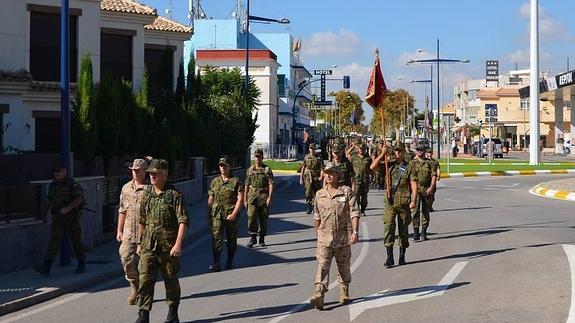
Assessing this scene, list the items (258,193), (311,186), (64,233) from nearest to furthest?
1. (64,233)
2. (258,193)
3. (311,186)

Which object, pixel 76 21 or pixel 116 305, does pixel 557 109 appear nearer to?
pixel 76 21

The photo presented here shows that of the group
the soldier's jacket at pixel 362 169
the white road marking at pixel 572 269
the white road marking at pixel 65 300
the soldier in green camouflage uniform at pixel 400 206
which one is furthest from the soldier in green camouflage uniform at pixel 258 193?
the soldier's jacket at pixel 362 169

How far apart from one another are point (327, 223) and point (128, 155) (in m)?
14.1

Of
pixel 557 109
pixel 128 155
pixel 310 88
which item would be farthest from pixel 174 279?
pixel 310 88

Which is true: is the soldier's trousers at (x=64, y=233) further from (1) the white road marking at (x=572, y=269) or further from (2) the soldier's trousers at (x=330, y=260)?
(1) the white road marking at (x=572, y=269)

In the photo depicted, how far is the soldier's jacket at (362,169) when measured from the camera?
2148 centimetres

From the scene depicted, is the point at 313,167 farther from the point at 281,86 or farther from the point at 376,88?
the point at 281,86

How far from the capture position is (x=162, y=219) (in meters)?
8.46

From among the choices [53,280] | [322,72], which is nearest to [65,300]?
[53,280]

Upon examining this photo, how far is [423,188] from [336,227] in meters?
6.93

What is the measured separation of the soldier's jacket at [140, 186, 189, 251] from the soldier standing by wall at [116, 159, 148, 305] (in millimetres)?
825

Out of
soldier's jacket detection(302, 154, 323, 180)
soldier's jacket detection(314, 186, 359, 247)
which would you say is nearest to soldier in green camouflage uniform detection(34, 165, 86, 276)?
soldier's jacket detection(314, 186, 359, 247)

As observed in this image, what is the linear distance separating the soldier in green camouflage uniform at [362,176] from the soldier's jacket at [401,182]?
7.58 m

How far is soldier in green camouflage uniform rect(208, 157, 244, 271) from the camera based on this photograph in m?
12.6
